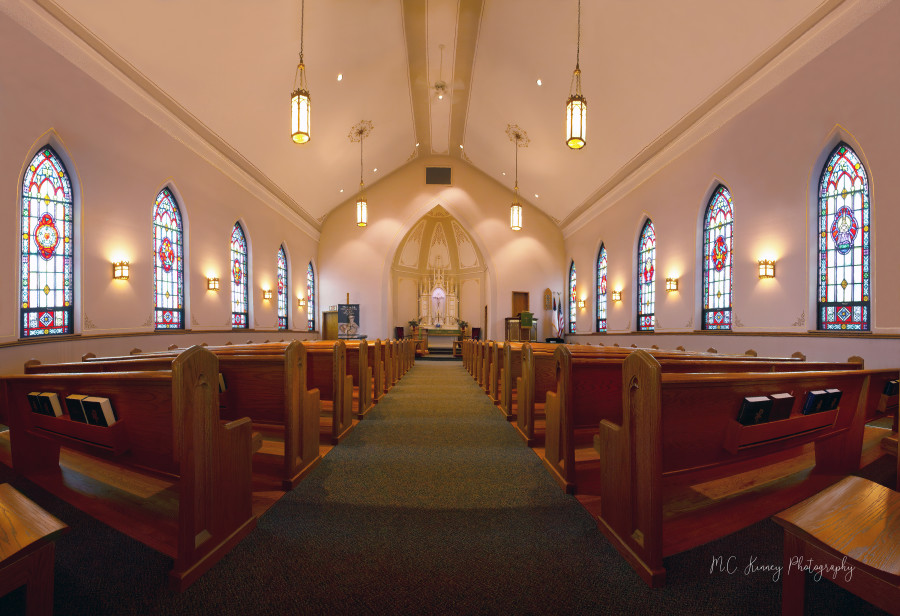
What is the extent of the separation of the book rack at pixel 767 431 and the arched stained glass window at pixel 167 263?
7056 millimetres

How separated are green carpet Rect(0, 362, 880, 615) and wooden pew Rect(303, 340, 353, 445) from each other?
91cm

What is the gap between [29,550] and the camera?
3.10 feet

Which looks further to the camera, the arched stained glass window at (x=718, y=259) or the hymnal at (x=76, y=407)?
the arched stained glass window at (x=718, y=259)

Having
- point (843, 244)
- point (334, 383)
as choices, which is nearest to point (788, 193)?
point (843, 244)

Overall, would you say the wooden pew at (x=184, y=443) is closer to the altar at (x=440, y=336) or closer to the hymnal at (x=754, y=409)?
the hymnal at (x=754, y=409)

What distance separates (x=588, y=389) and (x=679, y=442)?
2.88 ft

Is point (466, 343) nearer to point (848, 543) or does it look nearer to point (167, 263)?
point (167, 263)

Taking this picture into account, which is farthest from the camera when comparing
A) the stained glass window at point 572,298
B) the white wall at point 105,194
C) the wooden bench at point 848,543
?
the stained glass window at point 572,298

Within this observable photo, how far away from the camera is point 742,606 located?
1.31 m

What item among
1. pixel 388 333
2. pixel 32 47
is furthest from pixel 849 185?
pixel 388 333

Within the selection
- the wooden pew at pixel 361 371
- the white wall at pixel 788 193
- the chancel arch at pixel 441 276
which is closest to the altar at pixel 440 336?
the chancel arch at pixel 441 276

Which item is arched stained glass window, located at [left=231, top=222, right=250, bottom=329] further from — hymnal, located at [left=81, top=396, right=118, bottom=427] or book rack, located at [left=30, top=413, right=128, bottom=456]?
hymnal, located at [left=81, top=396, right=118, bottom=427]

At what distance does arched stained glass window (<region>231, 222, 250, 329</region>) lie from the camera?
8259 millimetres

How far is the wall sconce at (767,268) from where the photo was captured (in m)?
5.29
